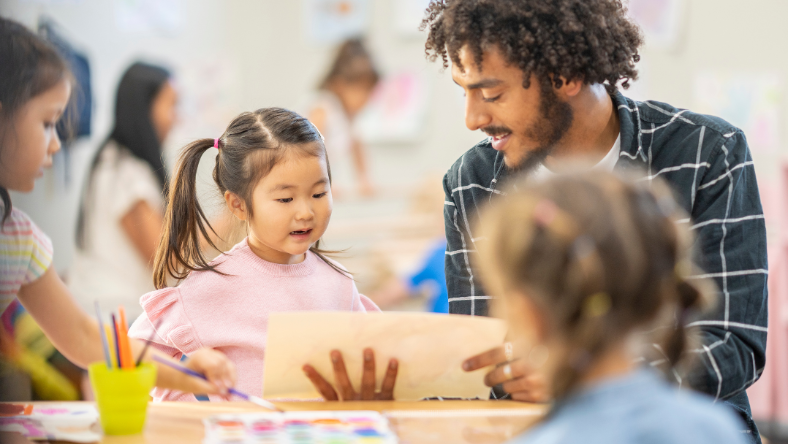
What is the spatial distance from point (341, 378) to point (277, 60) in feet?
9.51

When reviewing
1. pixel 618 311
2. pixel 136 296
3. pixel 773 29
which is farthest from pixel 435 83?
pixel 618 311

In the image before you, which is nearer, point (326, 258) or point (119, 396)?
point (119, 396)

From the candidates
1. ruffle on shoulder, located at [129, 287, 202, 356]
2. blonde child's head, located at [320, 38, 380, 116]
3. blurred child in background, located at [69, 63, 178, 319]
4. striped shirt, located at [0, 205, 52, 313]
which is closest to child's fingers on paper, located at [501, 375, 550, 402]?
ruffle on shoulder, located at [129, 287, 202, 356]

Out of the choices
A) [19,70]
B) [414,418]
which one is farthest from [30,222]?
[414,418]

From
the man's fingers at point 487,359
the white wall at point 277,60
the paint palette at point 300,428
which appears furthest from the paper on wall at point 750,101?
the paint palette at point 300,428

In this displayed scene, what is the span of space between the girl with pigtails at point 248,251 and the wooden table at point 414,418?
224 mm

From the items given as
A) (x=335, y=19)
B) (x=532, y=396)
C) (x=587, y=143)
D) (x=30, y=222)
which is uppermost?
(x=335, y=19)

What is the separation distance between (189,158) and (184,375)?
1.51 ft

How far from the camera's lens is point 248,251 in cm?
136

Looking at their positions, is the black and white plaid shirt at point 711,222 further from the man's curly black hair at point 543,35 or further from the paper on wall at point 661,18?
the paper on wall at point 661,18

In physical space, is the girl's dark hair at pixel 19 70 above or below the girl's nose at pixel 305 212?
above

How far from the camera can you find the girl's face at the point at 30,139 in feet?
3.35

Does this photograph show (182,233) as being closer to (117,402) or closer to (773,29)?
(117,402)

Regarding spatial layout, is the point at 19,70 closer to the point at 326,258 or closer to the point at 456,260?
the point at 326,258
